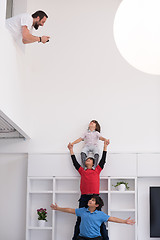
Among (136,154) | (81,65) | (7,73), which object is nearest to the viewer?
(7,73)

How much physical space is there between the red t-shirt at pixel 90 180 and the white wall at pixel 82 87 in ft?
1.75

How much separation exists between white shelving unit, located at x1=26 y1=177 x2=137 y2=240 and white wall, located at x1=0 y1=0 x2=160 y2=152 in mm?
492

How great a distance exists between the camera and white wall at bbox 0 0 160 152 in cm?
616

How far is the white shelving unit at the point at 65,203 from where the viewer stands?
592 cm

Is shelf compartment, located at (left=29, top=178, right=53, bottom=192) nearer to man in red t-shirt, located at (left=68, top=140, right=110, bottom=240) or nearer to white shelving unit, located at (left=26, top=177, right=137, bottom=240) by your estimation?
white shelving unit, located at (left=26, top=177, right=137, bottom=240)

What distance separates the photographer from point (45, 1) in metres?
6.55

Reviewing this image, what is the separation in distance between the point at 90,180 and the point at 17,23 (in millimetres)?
2284

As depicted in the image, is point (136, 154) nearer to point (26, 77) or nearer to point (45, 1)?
point (26, 77)

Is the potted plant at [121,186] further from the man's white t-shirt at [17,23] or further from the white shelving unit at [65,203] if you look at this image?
the man's white t-shirt at [17,23]

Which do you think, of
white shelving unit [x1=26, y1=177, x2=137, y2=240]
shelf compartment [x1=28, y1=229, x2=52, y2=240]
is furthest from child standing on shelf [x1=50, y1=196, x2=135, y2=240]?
shelf compartment [x1=28, y1=229, x2=52, y2=240]

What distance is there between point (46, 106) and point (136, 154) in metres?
1.53

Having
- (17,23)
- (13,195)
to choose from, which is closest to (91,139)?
(13,195)

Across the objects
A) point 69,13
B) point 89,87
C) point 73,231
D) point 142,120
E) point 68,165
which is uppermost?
point 69,13

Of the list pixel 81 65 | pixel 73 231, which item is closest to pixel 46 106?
pixel 81 65
